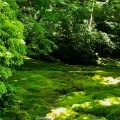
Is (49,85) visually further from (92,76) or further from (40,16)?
(40,16)

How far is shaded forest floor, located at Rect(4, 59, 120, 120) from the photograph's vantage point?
11.1 metres

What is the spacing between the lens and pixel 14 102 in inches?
490

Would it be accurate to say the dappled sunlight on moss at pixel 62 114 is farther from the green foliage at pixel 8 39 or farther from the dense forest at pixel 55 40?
the green foliage at pixel 8 39

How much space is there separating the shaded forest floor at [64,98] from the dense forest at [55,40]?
76 millimetres

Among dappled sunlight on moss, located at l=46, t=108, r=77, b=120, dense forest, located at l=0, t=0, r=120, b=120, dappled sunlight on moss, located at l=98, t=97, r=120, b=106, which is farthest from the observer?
dappled sunlight on moss, located at l=98, t=97, r=120, b=106

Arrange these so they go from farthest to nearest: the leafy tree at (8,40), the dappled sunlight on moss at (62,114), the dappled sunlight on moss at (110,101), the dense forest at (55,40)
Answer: the dappled sunlight on moss at (110,101), the dappled sunlight on moss at (62,114), the dense forest at (55,40), the leafy tree at (8,40)

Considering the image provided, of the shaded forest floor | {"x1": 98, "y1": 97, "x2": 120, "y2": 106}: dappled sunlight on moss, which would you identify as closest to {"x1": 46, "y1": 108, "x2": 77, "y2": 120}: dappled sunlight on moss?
the shaded forest floor

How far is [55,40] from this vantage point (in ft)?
96.0

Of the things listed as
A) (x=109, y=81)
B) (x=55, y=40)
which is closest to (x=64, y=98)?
(x=109, y=81)

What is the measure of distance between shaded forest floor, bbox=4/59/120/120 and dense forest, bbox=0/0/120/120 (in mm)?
76

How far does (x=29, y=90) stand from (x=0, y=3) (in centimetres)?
634

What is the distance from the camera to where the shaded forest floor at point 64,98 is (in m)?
11.1

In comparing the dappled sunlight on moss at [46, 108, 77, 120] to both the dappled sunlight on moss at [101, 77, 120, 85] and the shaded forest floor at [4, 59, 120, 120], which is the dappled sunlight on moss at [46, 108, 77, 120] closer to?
the shaded forest floor at [4, 59, 120, 120]

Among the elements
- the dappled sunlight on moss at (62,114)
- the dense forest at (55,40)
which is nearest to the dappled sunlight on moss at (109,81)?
the dense forest at (55,40)
